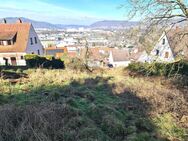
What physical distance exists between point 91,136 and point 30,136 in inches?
54.9

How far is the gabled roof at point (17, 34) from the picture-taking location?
31.6 metres

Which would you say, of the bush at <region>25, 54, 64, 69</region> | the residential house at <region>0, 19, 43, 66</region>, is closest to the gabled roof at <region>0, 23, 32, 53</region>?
the residential house at <region>0, 19, 43, 66</region>

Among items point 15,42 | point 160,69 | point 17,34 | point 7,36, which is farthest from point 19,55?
point 160,69

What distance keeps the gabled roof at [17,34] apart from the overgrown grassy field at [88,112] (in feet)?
72.6

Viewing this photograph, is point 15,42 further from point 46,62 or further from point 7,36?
point 46,62

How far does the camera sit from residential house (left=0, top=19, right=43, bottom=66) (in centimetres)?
3145

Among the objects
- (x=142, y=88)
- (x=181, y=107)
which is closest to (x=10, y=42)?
(x=142, y=88)

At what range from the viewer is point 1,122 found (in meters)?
5.38

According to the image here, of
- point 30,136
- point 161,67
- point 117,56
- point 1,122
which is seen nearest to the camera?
point 30,136

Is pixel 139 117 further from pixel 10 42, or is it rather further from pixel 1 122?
pixel 10 42

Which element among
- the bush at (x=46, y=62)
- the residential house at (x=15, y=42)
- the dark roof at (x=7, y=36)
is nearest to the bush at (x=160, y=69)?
the bush at (x=46, y=62)

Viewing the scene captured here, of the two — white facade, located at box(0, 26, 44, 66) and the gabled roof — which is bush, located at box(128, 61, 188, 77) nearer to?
white facade, located at box(0, 26, 44, 66)

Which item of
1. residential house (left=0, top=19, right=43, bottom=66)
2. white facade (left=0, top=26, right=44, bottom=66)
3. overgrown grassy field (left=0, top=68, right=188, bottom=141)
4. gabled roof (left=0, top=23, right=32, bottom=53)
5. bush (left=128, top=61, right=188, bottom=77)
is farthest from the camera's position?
gabled roof (left=0, top=23, right=32, bottom=53)

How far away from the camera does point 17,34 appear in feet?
107
